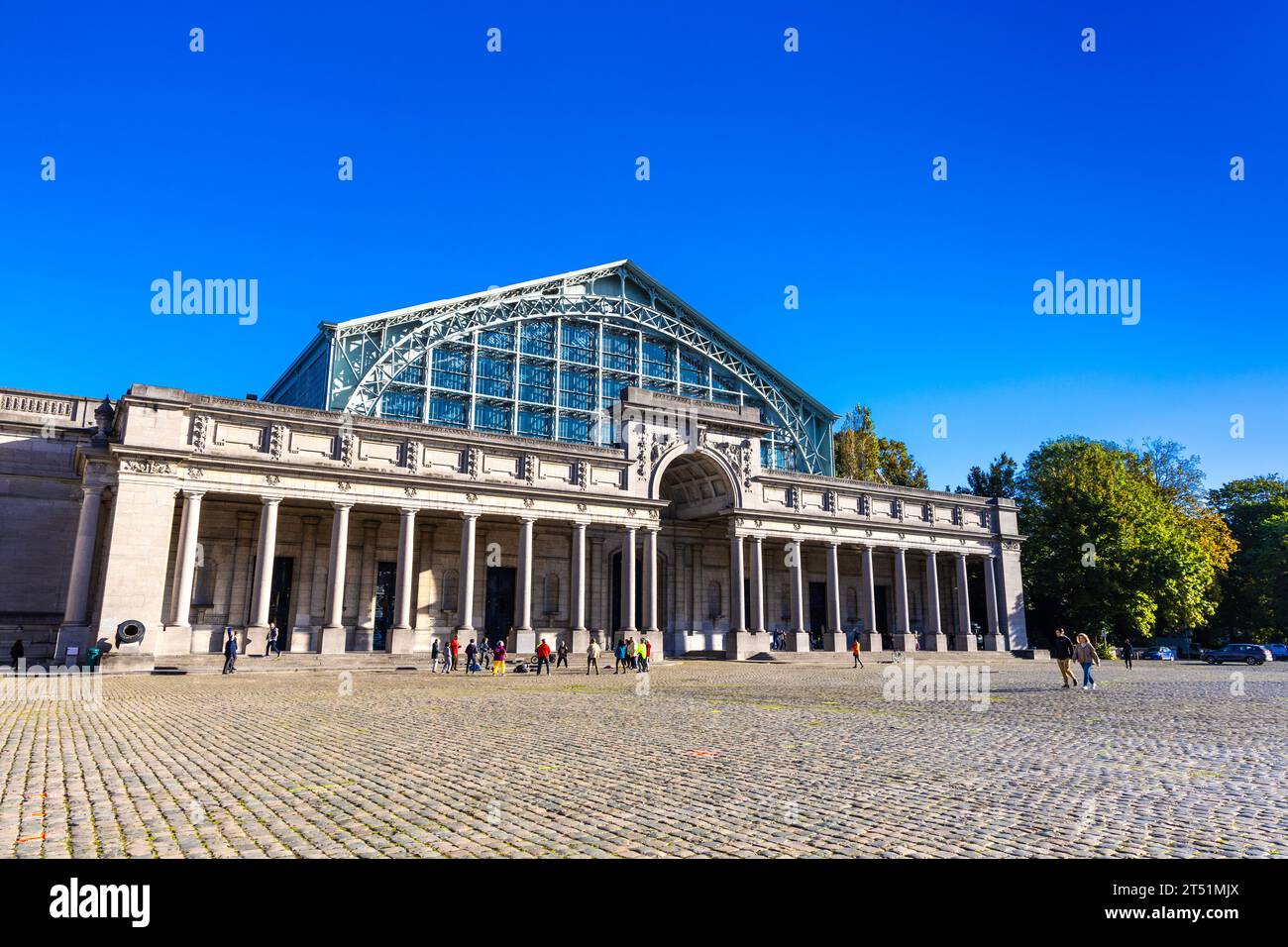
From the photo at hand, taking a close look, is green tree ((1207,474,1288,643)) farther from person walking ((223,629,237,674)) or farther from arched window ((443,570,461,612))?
person walking ((223,629,237,674))

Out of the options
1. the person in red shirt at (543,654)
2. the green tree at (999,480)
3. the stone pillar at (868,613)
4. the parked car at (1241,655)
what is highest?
the green tree at (999,480)

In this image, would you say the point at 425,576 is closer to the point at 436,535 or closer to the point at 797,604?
the point at 436,535

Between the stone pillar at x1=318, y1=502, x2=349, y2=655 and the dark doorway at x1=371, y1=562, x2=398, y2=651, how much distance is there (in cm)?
339

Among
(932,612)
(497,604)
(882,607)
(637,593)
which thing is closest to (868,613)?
(932,612)

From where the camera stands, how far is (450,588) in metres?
45.5

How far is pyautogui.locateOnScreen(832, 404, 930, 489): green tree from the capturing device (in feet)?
229

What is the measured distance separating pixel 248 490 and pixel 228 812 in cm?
3396

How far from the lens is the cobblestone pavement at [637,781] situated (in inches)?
242

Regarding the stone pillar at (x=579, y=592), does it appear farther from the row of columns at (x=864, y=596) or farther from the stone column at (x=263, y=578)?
the stone column at (x=263, y=578)

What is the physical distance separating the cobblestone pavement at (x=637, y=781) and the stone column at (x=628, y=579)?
27144 millimetres

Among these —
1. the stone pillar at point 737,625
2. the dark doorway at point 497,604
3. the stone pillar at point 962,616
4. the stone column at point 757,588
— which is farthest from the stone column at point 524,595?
the stone pillar at point 962,616

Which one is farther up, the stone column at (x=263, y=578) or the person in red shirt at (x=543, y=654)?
the stone column at (x=263, y=578)

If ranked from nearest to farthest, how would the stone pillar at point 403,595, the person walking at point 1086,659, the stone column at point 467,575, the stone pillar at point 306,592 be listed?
the person walking at point 1086,659 → the stone pillar at point 403,595 → the stone pillar at point 306,592 → the stone column at point 467,575
